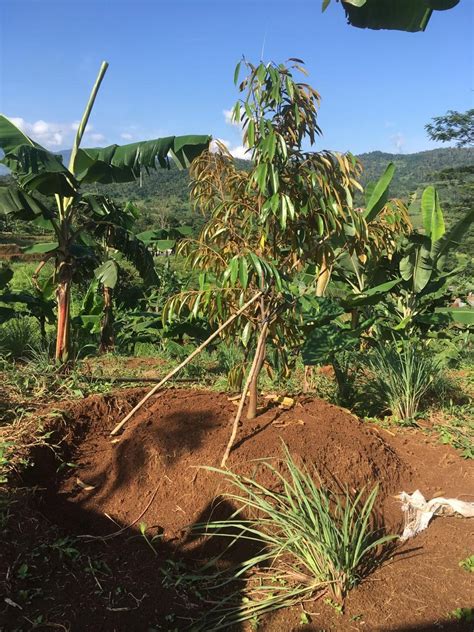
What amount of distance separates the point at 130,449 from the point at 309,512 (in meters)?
1.32

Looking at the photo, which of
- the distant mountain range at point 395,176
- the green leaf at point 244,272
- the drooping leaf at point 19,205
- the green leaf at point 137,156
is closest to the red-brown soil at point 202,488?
the green leaf at point 244,272

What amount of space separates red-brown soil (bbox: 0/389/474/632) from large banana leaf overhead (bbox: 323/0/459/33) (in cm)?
266

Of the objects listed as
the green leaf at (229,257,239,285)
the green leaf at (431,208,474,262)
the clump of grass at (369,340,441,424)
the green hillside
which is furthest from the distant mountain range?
the green leaf at (229,257,239,285)

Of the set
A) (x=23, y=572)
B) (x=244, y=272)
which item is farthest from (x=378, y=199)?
(x=23, y=572)

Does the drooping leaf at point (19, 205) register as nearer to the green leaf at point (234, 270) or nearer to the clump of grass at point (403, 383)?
the green leaf at point (234, 270)

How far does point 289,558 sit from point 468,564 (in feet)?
2.97

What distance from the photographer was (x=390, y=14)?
10.8 ft

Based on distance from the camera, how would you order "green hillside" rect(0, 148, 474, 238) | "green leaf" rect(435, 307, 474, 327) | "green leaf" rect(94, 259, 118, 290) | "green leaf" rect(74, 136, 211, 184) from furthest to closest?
"green hillside" rect(0, 148, 474, 238) → "green leaf" rect(435, 307, 474, 327) → "green leaf" rect(94, 259, 118, 290) → "green leaf" rect(74, 136, 211, 184)

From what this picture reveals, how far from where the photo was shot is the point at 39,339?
7.35 m

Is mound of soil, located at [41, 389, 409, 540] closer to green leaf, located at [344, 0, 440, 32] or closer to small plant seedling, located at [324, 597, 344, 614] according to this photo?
small plant seedling, located at [324, 597, 344, 614]

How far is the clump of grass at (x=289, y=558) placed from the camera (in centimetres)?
236

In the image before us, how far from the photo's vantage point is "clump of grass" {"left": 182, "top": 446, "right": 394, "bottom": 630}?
236 cm

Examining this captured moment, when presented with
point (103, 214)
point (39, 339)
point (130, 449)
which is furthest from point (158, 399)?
point (39, 339)

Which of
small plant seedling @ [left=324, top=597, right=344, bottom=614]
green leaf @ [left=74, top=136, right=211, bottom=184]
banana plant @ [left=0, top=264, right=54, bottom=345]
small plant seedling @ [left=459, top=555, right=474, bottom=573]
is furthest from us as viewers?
banana plant @ [left=0, top=264, right=54, bottom=345]
